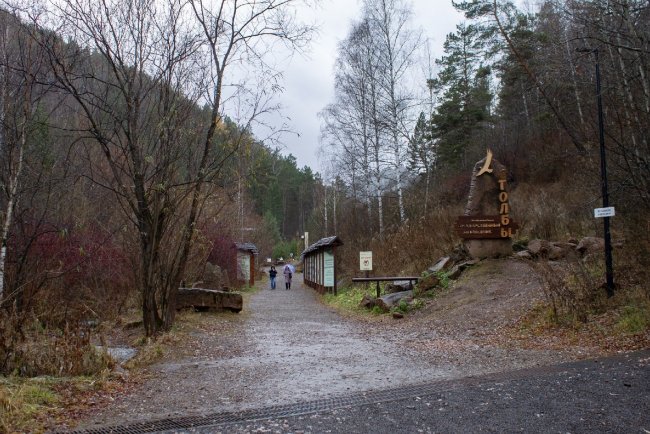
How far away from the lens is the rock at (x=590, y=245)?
14.5 metres

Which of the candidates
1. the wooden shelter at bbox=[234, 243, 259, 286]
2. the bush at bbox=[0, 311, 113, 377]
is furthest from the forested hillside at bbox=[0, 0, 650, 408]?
the wooden shelter at bbox=[234, 243, 259, 286]

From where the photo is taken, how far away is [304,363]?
7875 millimetres

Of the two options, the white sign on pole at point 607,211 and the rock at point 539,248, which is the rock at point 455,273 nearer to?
the rock at point 539,248

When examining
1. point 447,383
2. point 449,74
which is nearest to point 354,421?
point 447,383

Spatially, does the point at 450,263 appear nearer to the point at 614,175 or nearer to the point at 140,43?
the point at 614,175

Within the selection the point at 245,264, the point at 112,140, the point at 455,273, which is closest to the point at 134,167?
the point at 112,140

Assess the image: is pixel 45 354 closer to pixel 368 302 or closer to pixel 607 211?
pixel 607 211

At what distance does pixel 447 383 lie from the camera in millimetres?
5969

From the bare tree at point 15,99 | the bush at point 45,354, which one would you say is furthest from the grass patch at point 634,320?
the bare tree at point 15,99

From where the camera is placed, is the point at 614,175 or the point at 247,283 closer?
the point at 614,175

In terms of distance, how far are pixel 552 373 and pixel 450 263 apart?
11.6 metres

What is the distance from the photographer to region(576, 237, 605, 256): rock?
14.5 m

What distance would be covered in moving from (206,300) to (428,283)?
20.8 feet

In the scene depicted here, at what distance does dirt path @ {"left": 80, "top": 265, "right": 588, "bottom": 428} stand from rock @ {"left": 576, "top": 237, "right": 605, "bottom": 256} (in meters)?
3.24
